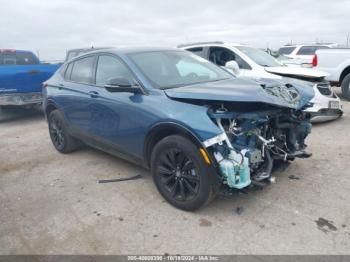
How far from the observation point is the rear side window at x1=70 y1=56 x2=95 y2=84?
15.3 ft

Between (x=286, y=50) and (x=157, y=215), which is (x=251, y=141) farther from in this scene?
(x=286, y=50)

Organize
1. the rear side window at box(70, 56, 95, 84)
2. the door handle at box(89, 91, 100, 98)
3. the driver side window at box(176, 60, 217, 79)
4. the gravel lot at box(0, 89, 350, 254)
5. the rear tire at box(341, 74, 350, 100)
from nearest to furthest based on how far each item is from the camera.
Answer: the gravel lot at box(0, 89, 350, 254)
the driver side window at box(176, 60, 217, 79)
the door handle at box(89, 91, 100, 98)
the rear side window at box(70, 56, 95, 84)
the rear tire at box(341, 74, 350, 100)

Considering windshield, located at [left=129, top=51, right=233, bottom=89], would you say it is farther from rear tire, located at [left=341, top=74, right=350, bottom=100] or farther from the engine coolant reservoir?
rear tire, located at [left=341, top=74, right=350, bottom=100]

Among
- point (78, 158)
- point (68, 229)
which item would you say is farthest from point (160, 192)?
point (78, 158)

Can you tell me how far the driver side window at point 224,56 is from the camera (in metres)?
7.39

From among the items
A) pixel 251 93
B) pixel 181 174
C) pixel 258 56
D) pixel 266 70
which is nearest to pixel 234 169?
pixel 181 174

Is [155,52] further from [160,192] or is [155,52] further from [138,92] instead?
[160,192]

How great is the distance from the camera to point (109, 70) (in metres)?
4.29

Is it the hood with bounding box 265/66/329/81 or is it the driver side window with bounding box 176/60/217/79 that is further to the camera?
the hood with bounding box 265/66/329/81

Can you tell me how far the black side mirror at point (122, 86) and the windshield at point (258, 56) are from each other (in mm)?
4460

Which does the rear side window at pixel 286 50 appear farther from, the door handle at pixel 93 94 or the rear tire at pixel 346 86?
the door handle at pixel 93 94

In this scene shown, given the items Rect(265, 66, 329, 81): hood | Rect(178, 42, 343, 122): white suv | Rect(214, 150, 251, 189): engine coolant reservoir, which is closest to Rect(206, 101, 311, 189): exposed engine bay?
Rect(214, 150, 251, 189): engine coolant reservoir

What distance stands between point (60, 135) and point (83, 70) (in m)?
1.33

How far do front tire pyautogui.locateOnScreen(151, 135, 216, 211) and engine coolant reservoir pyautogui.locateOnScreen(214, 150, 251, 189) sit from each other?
0.47ft
